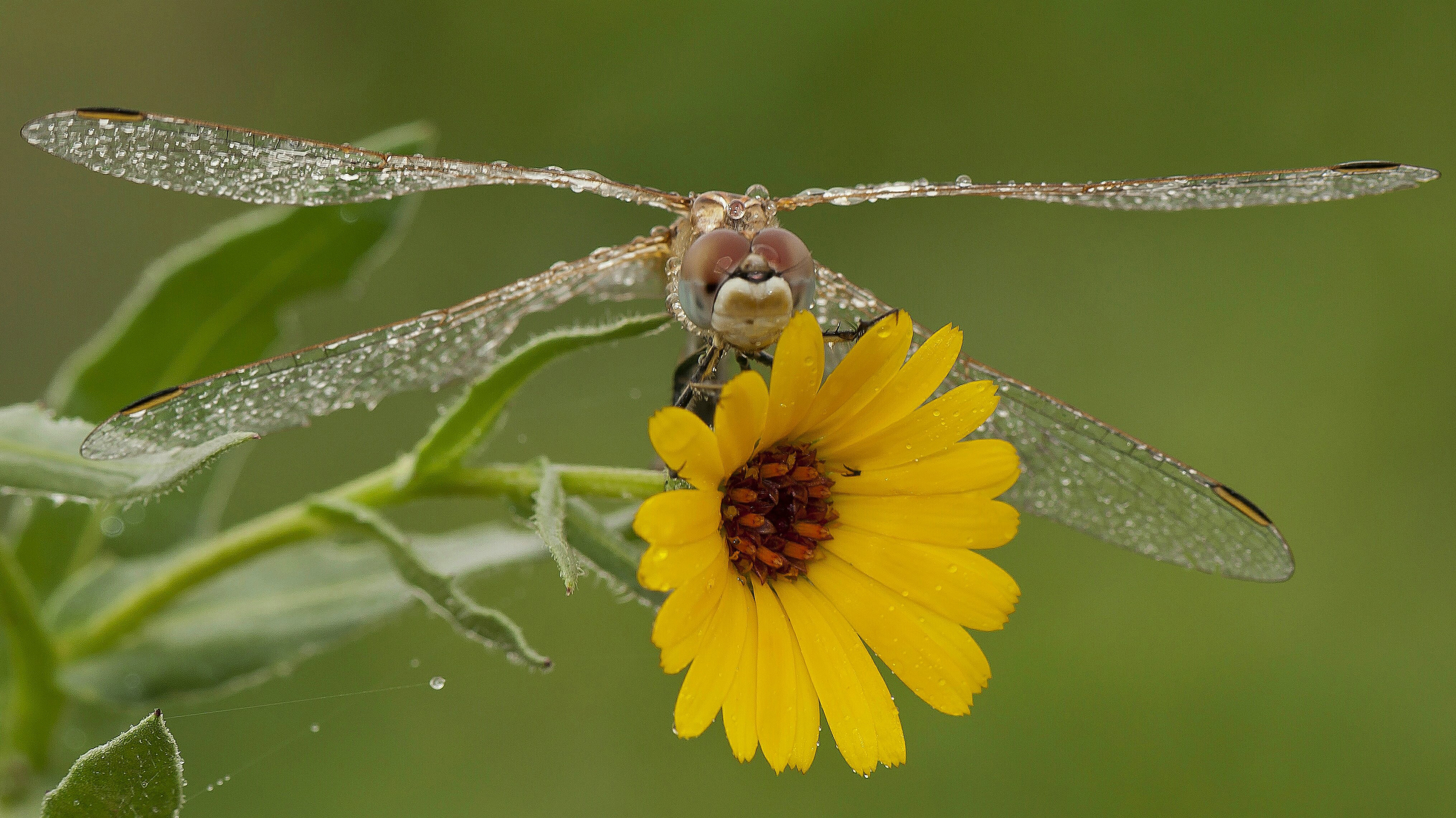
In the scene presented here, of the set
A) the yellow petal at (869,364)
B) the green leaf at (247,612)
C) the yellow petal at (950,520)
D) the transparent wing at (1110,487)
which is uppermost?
the transparent wing at (1110,487)

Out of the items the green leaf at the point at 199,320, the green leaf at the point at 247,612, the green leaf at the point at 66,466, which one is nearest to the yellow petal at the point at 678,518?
the green leaf at the point at 66,466

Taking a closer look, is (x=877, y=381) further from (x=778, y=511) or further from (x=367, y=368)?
(x=367, y=368)

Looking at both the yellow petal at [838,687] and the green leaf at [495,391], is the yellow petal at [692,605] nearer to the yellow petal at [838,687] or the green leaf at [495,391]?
the yellow petal at [838,687]

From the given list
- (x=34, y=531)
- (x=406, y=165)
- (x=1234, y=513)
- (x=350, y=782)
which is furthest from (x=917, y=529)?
(x=350, y=782)

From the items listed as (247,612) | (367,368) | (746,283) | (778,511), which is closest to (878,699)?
(778,511)

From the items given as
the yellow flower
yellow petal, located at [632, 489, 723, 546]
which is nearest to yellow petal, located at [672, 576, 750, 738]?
the yellow flower

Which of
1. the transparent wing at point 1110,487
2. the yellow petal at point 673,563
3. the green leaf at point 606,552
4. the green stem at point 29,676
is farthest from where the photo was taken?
the green stem at point 29,676
